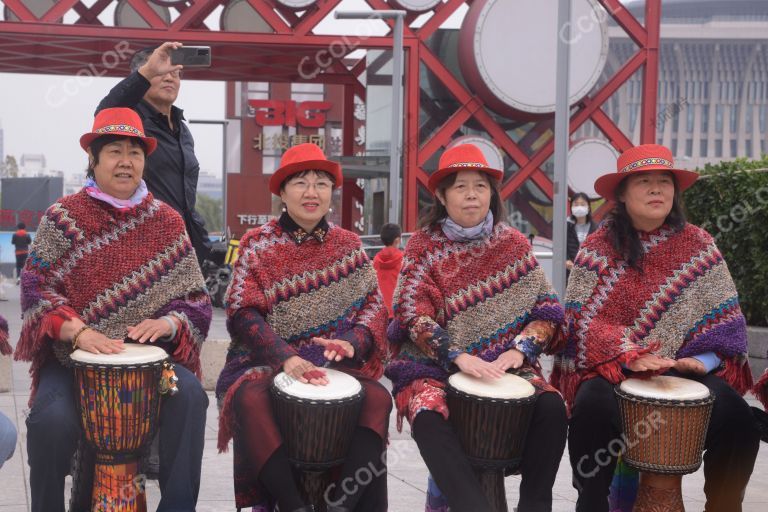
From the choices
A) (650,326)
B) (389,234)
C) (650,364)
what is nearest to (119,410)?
(650,364)

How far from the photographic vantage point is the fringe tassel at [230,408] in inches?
156

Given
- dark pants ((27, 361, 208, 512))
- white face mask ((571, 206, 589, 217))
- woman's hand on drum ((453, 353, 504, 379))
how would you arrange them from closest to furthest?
dark pants ((27, 361, 208, 512))
woman's hand on drum ((453, 353, 504, 379))
white face mask ((571, 206, 589, 217))

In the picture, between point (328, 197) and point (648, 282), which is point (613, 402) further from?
point (328, 197)

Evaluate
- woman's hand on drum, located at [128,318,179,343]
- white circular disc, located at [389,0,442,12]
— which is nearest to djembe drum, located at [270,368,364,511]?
woman's hand on drum, located at [128,318,179,343]

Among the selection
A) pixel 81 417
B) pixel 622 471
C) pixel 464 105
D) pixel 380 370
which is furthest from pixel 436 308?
pixel 464 105

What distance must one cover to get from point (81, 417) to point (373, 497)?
1.14 m

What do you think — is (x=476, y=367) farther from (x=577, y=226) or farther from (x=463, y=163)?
(x=577, y=226)

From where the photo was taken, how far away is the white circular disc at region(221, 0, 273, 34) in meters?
21.8

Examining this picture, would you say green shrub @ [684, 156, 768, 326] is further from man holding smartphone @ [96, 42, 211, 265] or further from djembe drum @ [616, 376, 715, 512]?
man holding smartphone @ [96, 42, 211, 265]

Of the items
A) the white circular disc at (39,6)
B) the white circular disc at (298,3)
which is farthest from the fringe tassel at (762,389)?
the white circular disc at (39,6)

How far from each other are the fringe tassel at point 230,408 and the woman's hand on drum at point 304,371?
17 cm

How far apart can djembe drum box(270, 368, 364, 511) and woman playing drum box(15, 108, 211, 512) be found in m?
0.36

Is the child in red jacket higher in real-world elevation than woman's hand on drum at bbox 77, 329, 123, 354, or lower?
lower

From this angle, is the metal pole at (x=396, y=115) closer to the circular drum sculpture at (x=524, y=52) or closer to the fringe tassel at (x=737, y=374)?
the circular drum sculpture at (x=524, y=52)
